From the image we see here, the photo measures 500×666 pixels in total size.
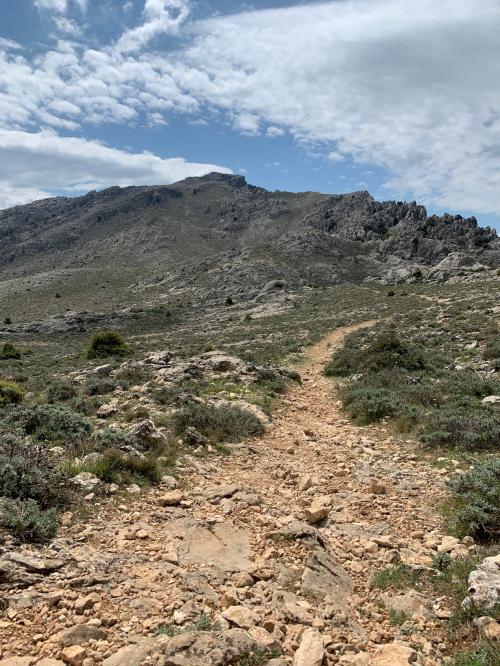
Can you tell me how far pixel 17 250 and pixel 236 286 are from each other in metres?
117

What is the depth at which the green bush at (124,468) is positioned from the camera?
26.8 ft

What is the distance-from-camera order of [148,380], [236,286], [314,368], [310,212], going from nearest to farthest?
1. [148,380]
2. [314,368]
3. [236,286]
4. [310,212]

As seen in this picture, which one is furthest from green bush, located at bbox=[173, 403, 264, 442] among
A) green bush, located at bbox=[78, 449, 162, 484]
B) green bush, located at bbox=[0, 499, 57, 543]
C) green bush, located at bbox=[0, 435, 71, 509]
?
green bush, located at bbox=[0, 499, 57, 543]

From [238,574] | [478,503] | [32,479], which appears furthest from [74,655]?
[478,503]

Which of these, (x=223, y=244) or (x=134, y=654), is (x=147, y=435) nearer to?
(x=134, y=654)

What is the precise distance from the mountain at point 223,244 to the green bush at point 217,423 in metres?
64.3

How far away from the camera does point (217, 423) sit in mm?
11742

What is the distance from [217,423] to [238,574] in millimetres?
6059

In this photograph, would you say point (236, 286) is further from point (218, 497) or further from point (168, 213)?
point (168, 213)

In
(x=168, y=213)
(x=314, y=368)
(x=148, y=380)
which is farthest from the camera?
(x=168, y=213)

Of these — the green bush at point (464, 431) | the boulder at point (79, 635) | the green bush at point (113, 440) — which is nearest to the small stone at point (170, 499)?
the green bush at point (113, 440)

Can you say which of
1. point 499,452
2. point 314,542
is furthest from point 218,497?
point 499,452

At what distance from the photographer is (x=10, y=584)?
16.6 feet

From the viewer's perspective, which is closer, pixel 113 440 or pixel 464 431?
pixel 113 440
